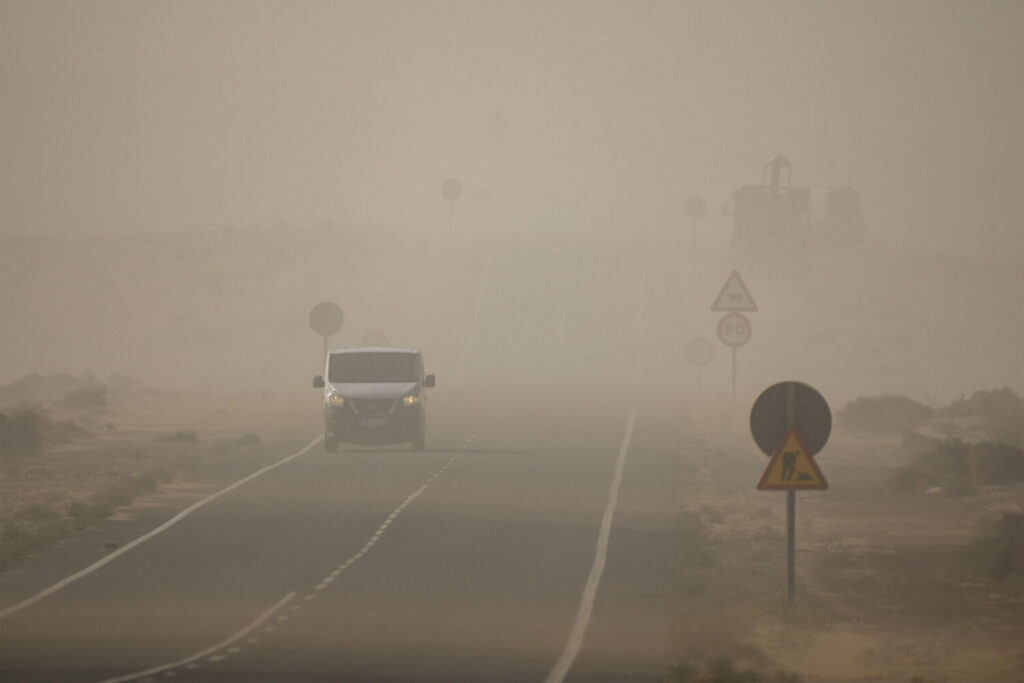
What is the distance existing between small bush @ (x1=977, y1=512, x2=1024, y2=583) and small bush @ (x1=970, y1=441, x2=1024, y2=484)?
10207mm

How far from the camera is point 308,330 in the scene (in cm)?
10562

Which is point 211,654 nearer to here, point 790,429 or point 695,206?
point 790,429

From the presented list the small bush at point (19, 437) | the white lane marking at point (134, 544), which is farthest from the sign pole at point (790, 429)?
the small bush at point (19, 437)

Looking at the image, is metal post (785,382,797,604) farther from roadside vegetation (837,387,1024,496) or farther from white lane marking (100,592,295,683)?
roadside vegetation (837,387,1024,496)

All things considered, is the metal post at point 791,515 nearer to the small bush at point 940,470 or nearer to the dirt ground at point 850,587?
the dirt ground at point 850,587

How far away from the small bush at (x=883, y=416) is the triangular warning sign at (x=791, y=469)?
32.2 metres

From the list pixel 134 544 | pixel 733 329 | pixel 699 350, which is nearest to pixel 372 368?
pixel 733 329

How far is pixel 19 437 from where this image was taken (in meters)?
42.6

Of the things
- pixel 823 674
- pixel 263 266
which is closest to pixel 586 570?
pixel 823 674

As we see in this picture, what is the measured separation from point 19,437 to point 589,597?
24.8m

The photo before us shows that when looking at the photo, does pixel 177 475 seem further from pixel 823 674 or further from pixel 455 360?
pixel 455 360

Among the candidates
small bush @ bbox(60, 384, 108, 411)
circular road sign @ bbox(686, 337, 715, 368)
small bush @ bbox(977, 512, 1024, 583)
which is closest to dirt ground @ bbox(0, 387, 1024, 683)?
small bush @ bbox(977, 512, 1024, 583)

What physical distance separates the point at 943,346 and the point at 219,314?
4104 cm

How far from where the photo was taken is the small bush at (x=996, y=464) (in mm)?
34719
